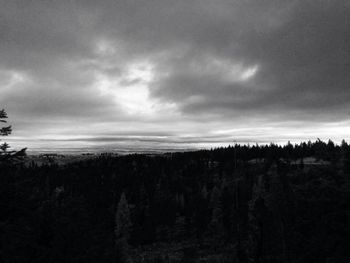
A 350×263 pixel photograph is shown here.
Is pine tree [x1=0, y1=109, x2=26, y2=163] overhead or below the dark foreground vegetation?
overhead

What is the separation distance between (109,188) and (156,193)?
25.6 m

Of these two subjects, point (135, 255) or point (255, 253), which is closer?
point (255, 253)

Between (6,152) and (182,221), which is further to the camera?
(182,221)

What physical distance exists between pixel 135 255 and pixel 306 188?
241 ft

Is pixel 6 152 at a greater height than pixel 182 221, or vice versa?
pixel 6 152

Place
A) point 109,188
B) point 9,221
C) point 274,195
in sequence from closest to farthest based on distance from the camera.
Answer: point 9,221 < point 274,195 < point 109,188

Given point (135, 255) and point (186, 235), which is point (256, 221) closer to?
point (135, 255)

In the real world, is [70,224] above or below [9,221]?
below

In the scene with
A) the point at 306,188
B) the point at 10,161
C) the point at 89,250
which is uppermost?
the point at 10,161

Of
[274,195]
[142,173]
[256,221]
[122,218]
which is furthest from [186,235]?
[142,173]

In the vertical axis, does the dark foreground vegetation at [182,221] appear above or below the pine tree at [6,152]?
below

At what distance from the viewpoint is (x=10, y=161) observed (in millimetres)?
13891

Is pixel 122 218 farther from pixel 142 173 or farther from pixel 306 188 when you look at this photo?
pixel 142 173

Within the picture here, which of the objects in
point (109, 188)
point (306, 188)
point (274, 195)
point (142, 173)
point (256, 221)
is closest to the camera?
point (306, 188)
